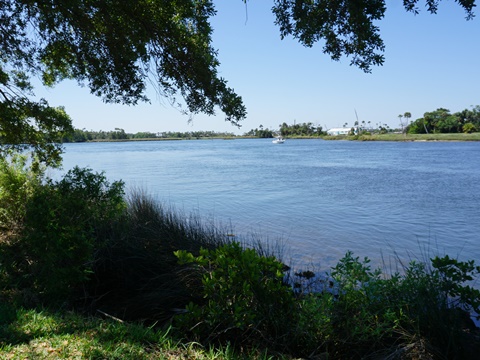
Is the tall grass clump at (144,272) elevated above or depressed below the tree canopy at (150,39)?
below

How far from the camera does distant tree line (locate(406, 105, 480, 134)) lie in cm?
11013

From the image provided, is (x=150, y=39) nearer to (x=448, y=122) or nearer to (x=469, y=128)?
(x=469, y=128)

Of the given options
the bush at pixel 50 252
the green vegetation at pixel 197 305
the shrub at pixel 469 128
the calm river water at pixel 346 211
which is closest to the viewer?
the green vegetation at pixel 197 305

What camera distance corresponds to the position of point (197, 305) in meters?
4.15

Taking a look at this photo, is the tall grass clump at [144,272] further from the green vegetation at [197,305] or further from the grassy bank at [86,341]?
the grassy bank at [86,341]

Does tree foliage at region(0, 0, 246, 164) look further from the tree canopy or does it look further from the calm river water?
the calm river water

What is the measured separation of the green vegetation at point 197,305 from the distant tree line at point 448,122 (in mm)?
117767

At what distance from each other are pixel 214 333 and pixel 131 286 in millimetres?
2193

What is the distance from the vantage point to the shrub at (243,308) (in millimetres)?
4020

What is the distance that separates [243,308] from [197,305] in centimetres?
49

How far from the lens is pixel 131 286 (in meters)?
5.81

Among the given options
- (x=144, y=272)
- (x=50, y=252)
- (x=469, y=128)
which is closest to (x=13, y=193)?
(x=50, y=252)

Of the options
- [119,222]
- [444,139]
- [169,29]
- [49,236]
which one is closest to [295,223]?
[119,222]

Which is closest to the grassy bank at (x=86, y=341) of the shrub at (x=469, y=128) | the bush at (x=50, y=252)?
the bush at (x=50, y=252)
